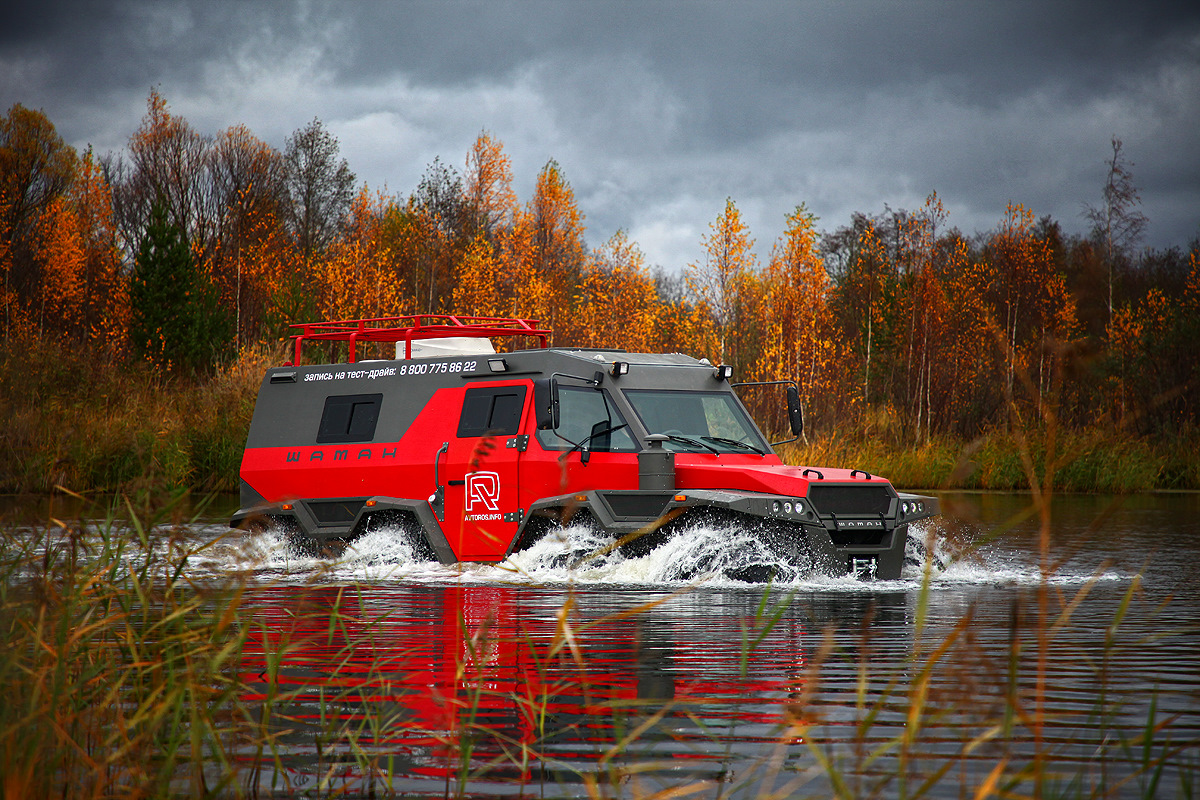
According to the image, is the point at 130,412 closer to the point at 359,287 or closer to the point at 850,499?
the point at 359,287

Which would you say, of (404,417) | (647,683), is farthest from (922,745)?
(404,417)

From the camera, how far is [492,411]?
12664mm

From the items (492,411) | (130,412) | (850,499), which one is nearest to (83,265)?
(130,412)

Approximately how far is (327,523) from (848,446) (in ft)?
48.7

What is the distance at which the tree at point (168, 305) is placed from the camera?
44000 millimetres

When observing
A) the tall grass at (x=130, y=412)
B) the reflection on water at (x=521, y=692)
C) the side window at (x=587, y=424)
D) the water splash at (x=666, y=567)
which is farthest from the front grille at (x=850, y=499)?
the tall grass at (x=130, y=412)

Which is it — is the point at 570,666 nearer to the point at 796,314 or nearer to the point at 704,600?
the point at 704,600

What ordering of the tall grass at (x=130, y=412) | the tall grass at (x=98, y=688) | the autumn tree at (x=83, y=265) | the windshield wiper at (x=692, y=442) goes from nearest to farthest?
the tall grass at (x=98, y=688) < the windshield wiper at (x=692, y=442) < the tall grass at (x=130, y=412) < the autumn tree at (x=83, y=265)

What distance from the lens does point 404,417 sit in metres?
13.3

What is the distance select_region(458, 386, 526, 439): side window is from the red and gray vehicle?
2cm

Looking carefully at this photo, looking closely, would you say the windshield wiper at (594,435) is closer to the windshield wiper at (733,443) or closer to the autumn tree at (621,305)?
the windshield wiper at (733,443)

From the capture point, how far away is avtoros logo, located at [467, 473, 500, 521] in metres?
12.3

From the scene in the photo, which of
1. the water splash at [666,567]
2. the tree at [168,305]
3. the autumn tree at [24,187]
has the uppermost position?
the autumn tree at [24,187]

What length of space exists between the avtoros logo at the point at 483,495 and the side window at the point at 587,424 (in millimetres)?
687
